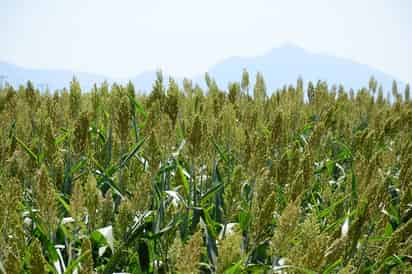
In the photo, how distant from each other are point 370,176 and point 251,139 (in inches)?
22.0

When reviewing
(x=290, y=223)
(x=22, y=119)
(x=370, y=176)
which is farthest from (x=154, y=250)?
(x=22, y=119)

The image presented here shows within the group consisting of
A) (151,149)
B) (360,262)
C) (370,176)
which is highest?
(151,149)

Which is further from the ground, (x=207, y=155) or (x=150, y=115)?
(x=150, y=115)

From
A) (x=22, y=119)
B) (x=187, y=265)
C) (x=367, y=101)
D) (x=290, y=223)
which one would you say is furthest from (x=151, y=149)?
(x=367, y=101)

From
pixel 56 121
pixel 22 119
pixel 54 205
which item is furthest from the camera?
pixel 56 121

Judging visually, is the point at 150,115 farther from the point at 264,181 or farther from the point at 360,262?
the point at 360,262

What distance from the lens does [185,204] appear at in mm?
1928

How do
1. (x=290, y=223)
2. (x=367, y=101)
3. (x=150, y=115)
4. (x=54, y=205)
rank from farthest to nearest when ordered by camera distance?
(x=367, y=101) → (x=150, y=115) → (x=54, y=205) → (x=290, y=223)

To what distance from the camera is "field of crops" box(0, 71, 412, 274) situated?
48.5 inches

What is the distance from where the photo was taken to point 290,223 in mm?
1110

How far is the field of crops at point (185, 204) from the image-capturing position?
1.23 meters

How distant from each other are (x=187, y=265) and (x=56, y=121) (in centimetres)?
219

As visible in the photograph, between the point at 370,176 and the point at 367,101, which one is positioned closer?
the point at 370,176

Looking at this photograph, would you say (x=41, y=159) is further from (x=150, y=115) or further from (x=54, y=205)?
(x=54, y=205)
